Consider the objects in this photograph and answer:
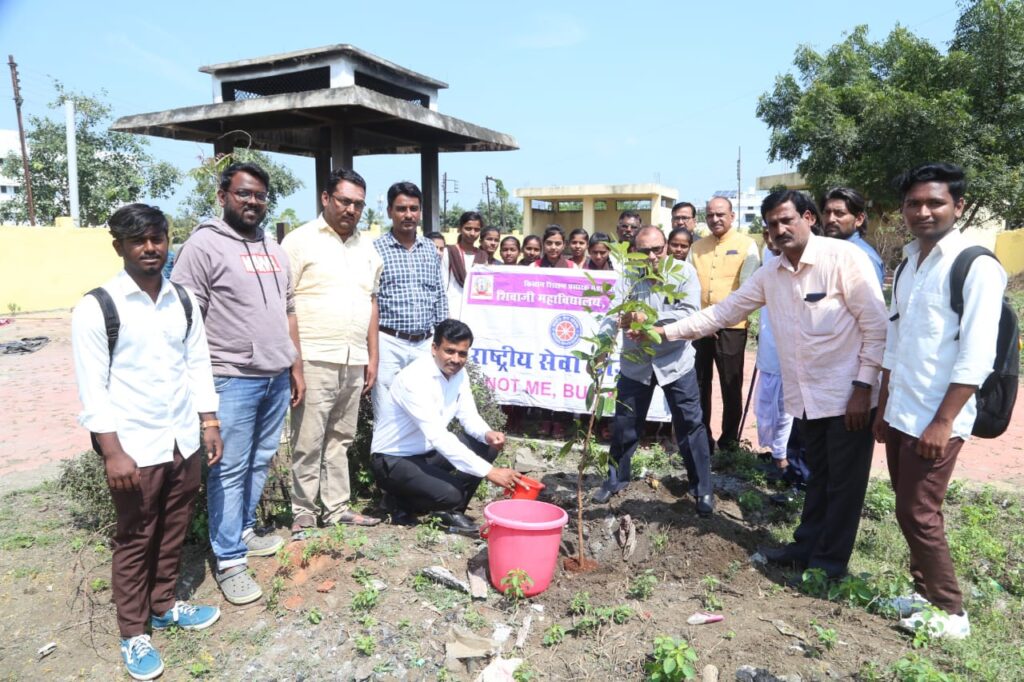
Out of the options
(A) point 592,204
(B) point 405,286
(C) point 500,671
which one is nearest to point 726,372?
(B) point 405,286

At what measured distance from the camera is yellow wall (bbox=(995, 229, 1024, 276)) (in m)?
19.9

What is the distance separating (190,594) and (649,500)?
2772mm

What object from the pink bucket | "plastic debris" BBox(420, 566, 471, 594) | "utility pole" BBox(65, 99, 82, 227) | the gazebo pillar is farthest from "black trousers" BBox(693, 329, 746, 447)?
"utility pole" BBox(65, 99, 82, 227)

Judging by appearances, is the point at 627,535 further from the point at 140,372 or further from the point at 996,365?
the point at 140,372

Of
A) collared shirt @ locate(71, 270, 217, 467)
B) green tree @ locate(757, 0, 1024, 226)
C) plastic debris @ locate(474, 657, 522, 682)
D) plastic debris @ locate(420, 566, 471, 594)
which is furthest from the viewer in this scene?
green tree @ locate(757, 0, 1024, 226)

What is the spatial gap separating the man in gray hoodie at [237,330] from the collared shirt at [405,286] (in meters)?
0.97

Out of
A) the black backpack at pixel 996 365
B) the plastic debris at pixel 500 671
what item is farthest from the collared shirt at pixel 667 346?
the plastic debris at pixel 500 671

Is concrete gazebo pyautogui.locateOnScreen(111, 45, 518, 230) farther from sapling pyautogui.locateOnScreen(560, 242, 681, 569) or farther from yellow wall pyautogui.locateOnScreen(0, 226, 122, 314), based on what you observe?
yellow wall pyautogui.locateOnScreen(0, 226, 122, 314)

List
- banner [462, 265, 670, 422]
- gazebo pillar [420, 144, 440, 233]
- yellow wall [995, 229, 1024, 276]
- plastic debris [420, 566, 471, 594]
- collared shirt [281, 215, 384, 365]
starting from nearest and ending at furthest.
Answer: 1. plastic debris [420, 566, 471, 594]
2. collared shirt [281, 215, 384, 365]
3. banner [462, 265, 670, 422]
4. gazebo pillar [420, 144, 440, 233]
5. yellow wall [995, 229, 1024, 276]

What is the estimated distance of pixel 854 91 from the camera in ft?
50.9

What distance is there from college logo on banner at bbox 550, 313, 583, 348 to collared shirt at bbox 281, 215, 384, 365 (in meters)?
2.61

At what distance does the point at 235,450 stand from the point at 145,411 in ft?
2.08

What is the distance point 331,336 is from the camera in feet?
12.5

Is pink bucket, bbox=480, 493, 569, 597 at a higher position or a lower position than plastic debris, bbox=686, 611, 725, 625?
higher
